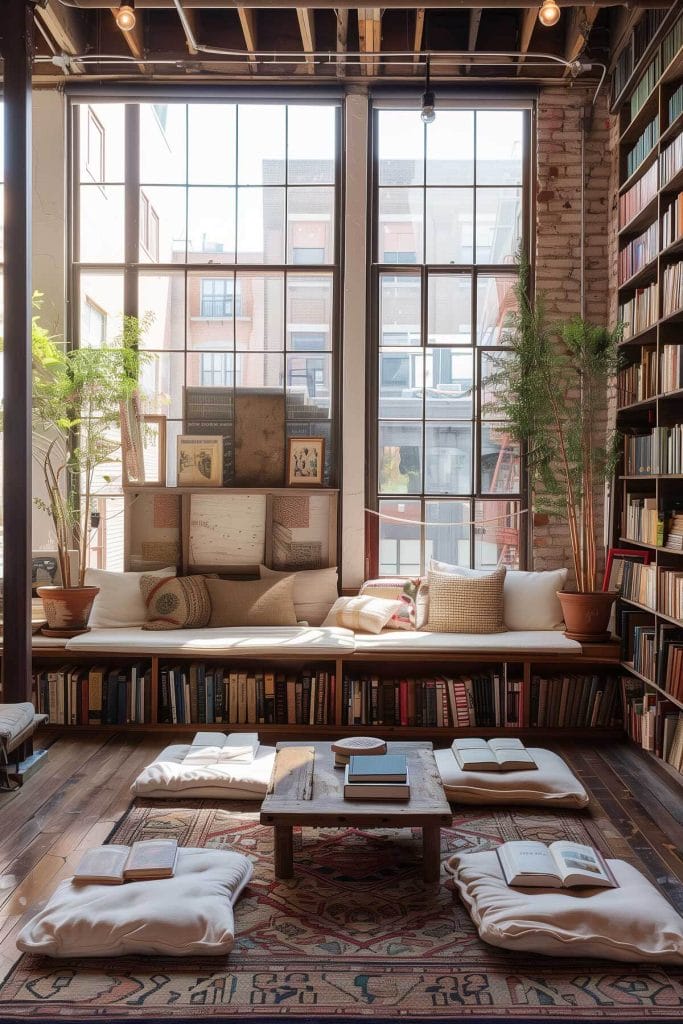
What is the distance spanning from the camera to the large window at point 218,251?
21.4 ft

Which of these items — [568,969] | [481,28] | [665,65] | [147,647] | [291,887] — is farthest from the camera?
[481,28]

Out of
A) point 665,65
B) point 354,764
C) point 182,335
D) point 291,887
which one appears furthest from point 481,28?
point 291,887

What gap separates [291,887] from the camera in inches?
136

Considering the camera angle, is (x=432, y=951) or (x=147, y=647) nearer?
(x=432, y=951)

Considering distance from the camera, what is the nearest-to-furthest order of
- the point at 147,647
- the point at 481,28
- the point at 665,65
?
1. the point at 665,65
2. the point at 147,647
3. the point at 481,28

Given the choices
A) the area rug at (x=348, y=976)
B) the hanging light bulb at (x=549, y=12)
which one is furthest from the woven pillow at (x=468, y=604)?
the hanging light bulb at (x=549, y=12)

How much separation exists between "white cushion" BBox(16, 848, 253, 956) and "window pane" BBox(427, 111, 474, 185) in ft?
16.7

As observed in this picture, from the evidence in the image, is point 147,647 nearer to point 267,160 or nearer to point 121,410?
point 121,410

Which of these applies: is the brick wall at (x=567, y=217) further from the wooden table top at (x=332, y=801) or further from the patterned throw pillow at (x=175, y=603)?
the wooden table top at (x=332, y=801)

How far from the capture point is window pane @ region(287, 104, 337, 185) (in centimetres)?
651

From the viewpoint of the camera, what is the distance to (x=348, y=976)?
9.18ft

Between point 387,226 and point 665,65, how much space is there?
2.17 m

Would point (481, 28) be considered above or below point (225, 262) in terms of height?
above

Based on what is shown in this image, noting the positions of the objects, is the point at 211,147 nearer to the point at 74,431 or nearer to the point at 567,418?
the point at 74,431
